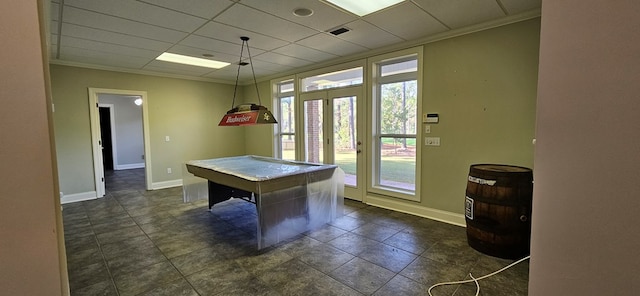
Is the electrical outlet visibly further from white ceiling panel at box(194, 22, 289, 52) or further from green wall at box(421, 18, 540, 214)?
white ceiling panel at box(194, 22, 289, 52)

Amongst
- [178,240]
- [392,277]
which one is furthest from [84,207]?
[392,277]

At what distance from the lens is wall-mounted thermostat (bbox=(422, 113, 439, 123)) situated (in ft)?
11.7

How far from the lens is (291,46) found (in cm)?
384

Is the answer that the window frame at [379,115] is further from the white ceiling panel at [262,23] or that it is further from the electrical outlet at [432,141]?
the white ceiling panel at [262,23]

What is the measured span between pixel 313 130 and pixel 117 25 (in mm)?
3259

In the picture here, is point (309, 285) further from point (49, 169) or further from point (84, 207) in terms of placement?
point (84, 207)

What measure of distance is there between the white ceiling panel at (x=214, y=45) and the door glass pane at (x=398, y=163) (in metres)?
2.45

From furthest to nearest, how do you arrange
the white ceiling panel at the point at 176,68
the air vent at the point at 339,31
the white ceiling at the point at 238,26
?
the white ceiling panel at the point at 176,68 → the air vent at the point at 339,31 → the white ceiling at the point at 238,26

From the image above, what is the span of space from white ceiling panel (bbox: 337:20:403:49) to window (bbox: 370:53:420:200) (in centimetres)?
33

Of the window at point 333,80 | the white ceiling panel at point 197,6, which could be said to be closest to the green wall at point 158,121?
the window at point 333,80

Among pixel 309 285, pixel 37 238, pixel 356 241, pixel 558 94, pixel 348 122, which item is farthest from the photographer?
pixel 348 122

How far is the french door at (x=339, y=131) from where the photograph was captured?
4449 millimetres

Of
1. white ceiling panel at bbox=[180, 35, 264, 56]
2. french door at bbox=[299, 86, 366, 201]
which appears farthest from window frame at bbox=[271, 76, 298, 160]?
white ceiling panel at bbox=[180, 35, 264, 56]

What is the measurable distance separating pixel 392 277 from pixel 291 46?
3.14 meters
